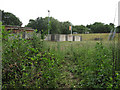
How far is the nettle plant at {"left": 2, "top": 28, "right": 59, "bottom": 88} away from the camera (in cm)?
224

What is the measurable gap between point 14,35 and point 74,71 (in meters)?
1.53

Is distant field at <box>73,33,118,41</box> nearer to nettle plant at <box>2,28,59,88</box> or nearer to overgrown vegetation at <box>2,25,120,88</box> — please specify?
overgrown vegetation at <box>2,25,120,88</box>

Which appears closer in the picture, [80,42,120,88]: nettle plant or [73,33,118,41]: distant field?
[80,42,120,88]: nettle plant

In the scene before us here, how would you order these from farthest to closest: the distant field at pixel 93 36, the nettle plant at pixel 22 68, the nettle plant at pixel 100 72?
the distant field at pixel 93 36 → the nettle plant at pixel 22 68 → the nettle plant at pixel 100 72

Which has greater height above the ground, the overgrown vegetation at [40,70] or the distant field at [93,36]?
the distant field at [93,36]

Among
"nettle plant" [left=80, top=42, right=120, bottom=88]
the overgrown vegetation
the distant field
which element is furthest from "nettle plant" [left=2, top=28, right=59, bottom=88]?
the distant field

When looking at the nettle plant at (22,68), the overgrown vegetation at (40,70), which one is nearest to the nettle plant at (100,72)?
the overgrown vegetation at (40,70)

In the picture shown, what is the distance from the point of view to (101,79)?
221 cm

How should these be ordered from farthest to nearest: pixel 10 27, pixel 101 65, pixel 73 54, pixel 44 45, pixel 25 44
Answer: pixel 73 54
pixel 44 45
pixel 10 27
pixel 25 44
pixel 101 65

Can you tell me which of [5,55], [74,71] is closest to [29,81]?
[5,55]

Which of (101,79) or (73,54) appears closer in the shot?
(101,79)

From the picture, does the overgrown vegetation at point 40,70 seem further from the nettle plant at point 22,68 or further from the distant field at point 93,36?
the distant field at point 93,36

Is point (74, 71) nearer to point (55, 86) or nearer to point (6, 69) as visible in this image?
point (55, 86)

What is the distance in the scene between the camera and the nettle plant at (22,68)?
88.1 inches
